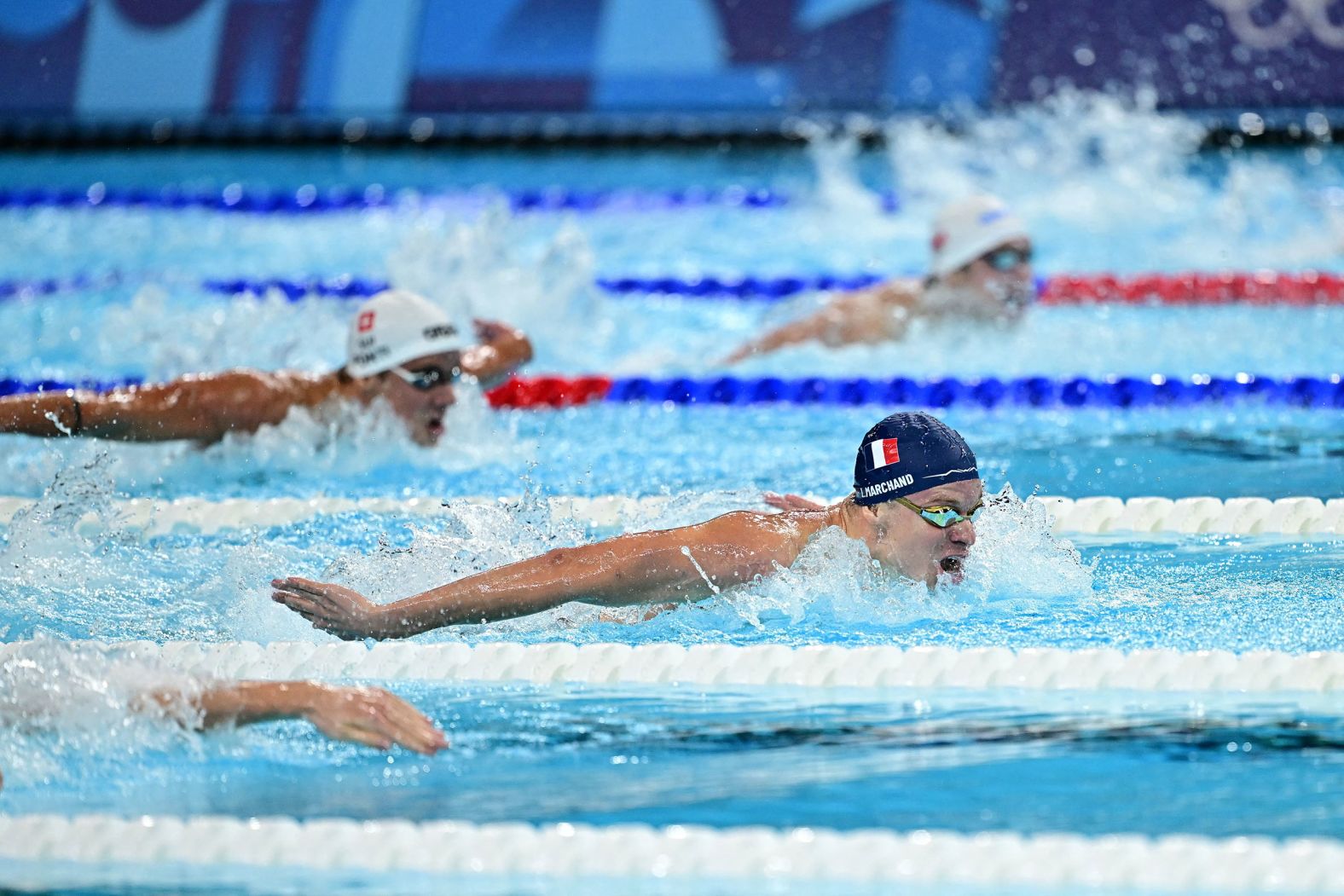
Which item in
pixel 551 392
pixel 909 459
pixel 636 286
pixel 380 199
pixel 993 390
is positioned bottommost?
pixel 909 459

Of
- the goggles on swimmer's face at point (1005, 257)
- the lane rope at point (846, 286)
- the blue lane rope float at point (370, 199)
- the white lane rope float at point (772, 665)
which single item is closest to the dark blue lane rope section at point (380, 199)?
the blue lane rope float at point (370, 199)

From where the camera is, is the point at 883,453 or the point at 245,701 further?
the point at 883,453

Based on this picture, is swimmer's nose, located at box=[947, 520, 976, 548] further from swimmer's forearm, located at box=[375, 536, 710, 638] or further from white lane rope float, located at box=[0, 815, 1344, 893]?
white lane rope float, located at box=[0, 815, 1344, 893]

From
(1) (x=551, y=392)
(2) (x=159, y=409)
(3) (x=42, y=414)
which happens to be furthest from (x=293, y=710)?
(1) (x=551, y=392)

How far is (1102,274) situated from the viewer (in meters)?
6.30

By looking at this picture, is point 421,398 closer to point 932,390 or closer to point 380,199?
point 932,390

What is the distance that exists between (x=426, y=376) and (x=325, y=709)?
207 cm

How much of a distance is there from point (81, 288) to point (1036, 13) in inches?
176

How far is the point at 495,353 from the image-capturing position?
4.96 metres

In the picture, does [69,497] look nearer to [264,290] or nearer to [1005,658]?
[1005,658]

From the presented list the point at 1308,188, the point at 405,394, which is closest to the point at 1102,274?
the point at 1308,188

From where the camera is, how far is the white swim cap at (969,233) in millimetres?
5527

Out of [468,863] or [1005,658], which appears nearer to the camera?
[468,863]

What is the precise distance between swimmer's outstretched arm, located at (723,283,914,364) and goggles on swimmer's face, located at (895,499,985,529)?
2397mm
